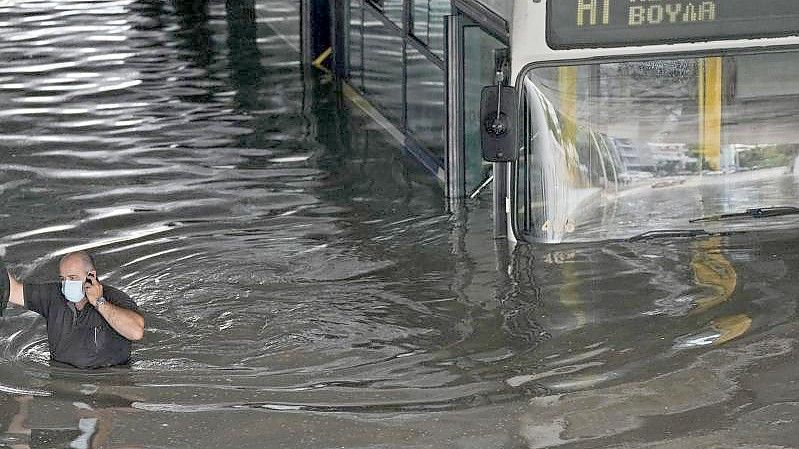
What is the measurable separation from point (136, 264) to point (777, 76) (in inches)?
204

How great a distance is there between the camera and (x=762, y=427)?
7.50 m

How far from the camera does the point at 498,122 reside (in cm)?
854

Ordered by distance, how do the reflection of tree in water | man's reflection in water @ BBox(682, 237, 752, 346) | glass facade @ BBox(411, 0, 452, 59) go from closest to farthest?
1. man's reflection in water @ BBox(682, 237, 752, 346)
2. the reflection of tree in water
3. glass facade @ BBox(411, 0, 452, 59)

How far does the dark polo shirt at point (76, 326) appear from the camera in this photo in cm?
865

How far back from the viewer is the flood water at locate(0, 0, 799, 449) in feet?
25.4

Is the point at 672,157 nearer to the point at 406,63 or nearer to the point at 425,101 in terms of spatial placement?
the point at 425,101

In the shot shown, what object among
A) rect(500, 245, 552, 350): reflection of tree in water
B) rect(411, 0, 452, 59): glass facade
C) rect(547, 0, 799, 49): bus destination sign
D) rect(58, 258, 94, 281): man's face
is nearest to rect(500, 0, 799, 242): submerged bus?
rect(547, 0, 799, 49): bus destination sign

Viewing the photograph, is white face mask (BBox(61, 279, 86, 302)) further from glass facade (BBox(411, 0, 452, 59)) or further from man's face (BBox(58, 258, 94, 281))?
glass facade (BBox(411, 0, 452, 59))

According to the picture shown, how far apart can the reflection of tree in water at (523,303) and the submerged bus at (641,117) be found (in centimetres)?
60

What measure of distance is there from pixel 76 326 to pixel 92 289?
1.11 feet

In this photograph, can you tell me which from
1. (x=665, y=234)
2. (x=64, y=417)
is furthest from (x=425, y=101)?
(x=64, y=417)

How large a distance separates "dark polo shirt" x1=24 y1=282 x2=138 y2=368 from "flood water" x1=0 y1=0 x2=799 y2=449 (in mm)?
127

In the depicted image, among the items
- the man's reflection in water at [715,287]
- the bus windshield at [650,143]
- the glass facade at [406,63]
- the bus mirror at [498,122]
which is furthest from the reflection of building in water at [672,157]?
the glass facade at [406,63]

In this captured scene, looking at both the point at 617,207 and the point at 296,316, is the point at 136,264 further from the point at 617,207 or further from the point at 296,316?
the point at 617,207
